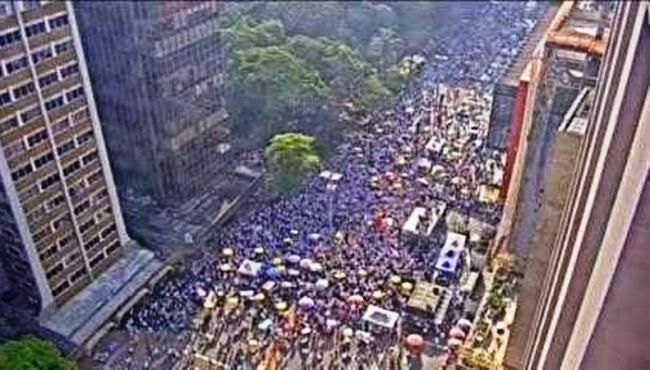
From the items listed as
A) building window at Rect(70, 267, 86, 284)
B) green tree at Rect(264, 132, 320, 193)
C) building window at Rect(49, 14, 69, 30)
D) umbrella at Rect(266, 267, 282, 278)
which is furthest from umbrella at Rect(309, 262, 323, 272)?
building window at Rect(49, 14, 69, 30)

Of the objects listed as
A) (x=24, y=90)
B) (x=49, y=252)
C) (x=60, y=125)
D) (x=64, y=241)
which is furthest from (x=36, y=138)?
(x=49, y=252)

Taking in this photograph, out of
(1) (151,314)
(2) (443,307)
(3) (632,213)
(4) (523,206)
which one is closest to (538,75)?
(4) (523,206)

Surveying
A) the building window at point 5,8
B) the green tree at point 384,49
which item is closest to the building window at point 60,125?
the building window at point 5,8

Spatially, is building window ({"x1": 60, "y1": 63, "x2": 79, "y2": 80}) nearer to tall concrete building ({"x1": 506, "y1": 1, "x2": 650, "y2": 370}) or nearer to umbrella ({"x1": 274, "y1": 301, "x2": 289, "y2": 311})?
umbrella ({"x1": 274, "y1": 301, "x2": 289, "y2": 311})

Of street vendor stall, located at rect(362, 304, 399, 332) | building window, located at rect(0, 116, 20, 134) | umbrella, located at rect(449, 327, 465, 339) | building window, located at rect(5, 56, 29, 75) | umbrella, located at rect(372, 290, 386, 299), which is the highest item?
building window, located at rect(5, 56, 29, 75)

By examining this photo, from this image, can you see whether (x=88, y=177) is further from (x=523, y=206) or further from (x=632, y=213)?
(x=632, y=213)

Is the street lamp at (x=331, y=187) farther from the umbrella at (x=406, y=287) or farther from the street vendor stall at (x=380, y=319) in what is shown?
the street vendor stall at (x=380, y=319)
